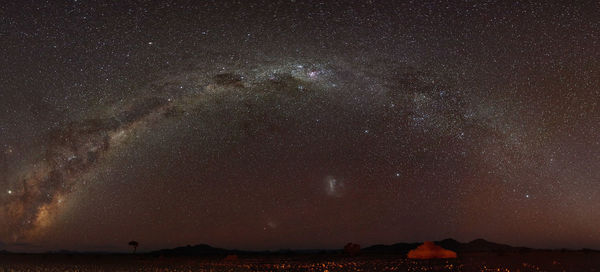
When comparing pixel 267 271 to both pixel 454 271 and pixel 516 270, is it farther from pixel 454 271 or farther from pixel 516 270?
pixel 516 270

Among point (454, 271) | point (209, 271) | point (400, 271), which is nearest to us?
point (454, 271)

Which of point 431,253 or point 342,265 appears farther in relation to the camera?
point 431,253

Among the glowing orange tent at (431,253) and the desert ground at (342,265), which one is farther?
the glowing orange tent at (431,253)

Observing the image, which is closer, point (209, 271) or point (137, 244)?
point (209, 271)

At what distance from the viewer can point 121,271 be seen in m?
61.1

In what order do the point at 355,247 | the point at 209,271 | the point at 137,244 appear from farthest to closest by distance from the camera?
the point at 137,244 < the point at 355,247 < the point at 209,271

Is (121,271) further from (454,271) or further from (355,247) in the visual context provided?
(355,247)

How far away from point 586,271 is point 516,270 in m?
7.34

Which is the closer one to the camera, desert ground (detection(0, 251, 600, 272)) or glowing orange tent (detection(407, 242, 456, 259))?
desert ground (detection(0, 251, 600, 272))

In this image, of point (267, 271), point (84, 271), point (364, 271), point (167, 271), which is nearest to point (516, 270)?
point (364, 271)

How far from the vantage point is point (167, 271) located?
62.1 m

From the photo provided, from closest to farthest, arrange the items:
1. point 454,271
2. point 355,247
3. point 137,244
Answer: point 454,271 → point 355,247 → point 137,244

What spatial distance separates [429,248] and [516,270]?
3321 centimetres

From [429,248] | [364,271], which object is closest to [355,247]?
[429,248]
